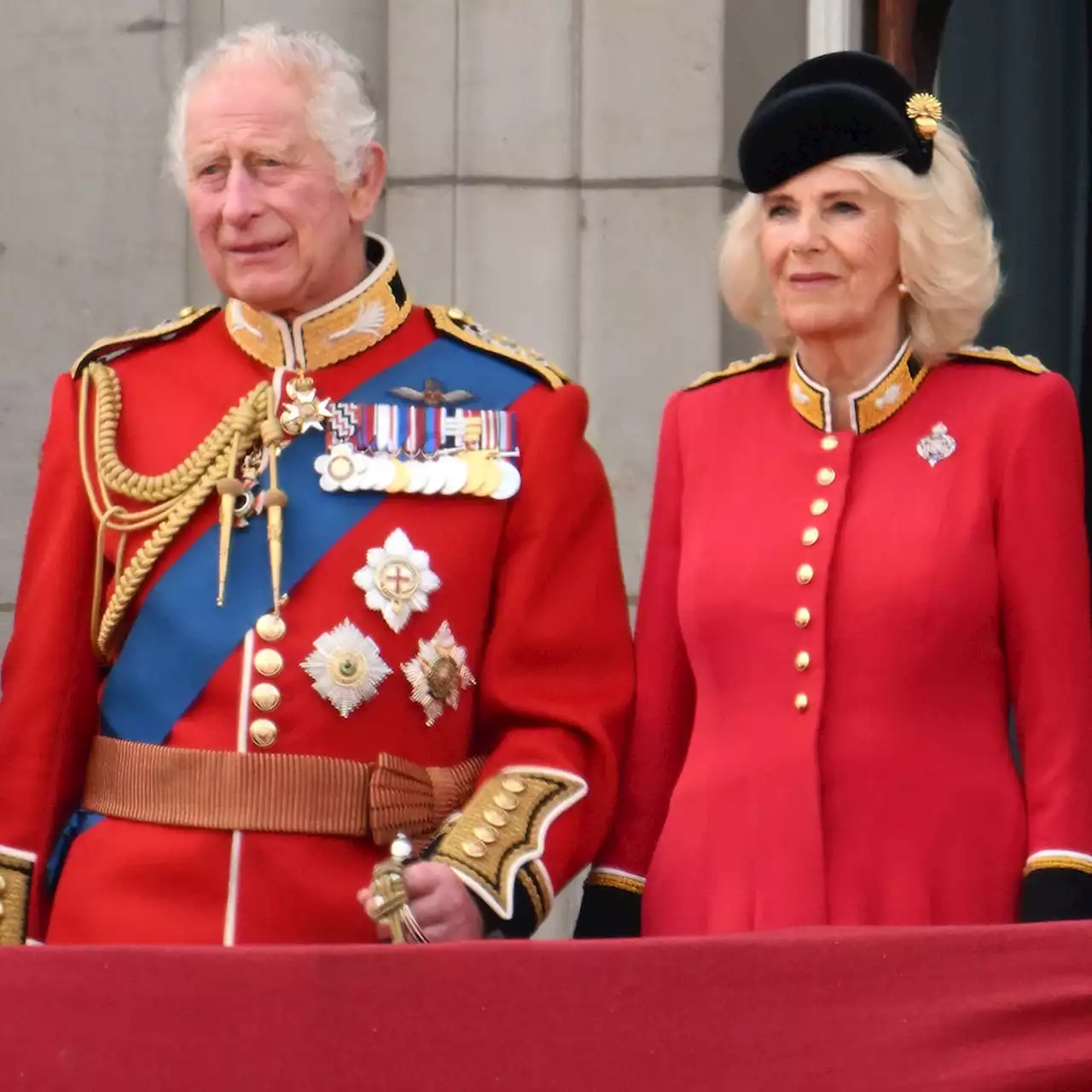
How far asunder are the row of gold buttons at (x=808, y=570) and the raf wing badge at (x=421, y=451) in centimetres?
38

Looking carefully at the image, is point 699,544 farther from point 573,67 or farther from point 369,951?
point 573,67

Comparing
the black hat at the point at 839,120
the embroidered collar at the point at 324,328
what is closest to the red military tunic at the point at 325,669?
the embroidered collar at the point at 324,328

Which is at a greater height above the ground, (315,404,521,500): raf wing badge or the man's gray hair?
the man's gray hair

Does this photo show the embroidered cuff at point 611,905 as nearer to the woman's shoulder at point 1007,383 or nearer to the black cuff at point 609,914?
the black cuff at point 609,914

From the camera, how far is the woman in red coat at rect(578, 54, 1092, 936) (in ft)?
11.4

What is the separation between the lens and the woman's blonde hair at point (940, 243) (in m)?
3.62

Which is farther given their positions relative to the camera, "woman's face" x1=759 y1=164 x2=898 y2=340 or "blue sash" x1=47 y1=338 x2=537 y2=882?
"woman's face" x1=759 y1=164 x2=898 y2=340

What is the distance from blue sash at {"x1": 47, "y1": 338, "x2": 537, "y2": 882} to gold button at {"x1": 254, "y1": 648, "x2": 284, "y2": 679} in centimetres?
4

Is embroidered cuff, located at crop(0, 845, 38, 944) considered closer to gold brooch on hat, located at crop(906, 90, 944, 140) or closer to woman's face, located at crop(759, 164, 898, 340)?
woman's face, located at crop(759, 164, 898, 340)

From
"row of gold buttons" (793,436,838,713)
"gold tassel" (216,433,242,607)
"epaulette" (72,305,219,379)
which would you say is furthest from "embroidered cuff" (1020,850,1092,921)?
"epaulette" (72,305,219,379)

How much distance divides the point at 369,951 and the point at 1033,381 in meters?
1.29

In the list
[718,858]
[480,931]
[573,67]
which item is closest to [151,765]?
[480,931]

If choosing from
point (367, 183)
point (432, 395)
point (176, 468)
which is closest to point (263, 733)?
→ point (176, 468)

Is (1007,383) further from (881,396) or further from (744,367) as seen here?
(744,367)
